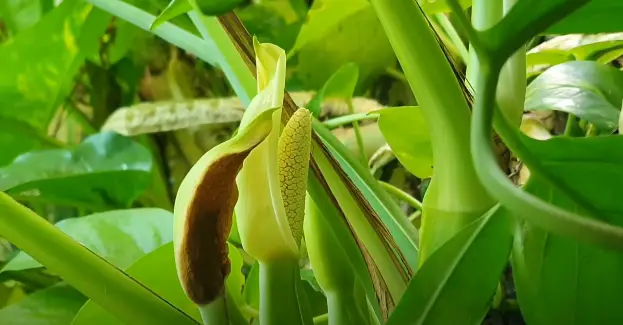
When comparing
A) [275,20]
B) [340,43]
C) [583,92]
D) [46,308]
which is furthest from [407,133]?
[275,20]

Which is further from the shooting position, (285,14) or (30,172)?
(285,14)

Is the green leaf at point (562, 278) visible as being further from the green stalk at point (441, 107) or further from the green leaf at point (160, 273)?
the green leaf at point (160, 273)

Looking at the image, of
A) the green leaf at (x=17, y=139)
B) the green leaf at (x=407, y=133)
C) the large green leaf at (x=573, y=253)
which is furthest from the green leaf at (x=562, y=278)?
the green leaf at (x=17, y=139)

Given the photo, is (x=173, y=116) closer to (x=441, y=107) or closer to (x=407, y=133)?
(x=407, y=133)

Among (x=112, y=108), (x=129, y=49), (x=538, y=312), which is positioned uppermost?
(x=538, y=312)

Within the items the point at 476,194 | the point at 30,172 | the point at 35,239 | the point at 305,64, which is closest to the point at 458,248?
the point at 476,194

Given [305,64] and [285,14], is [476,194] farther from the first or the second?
[285,14]
